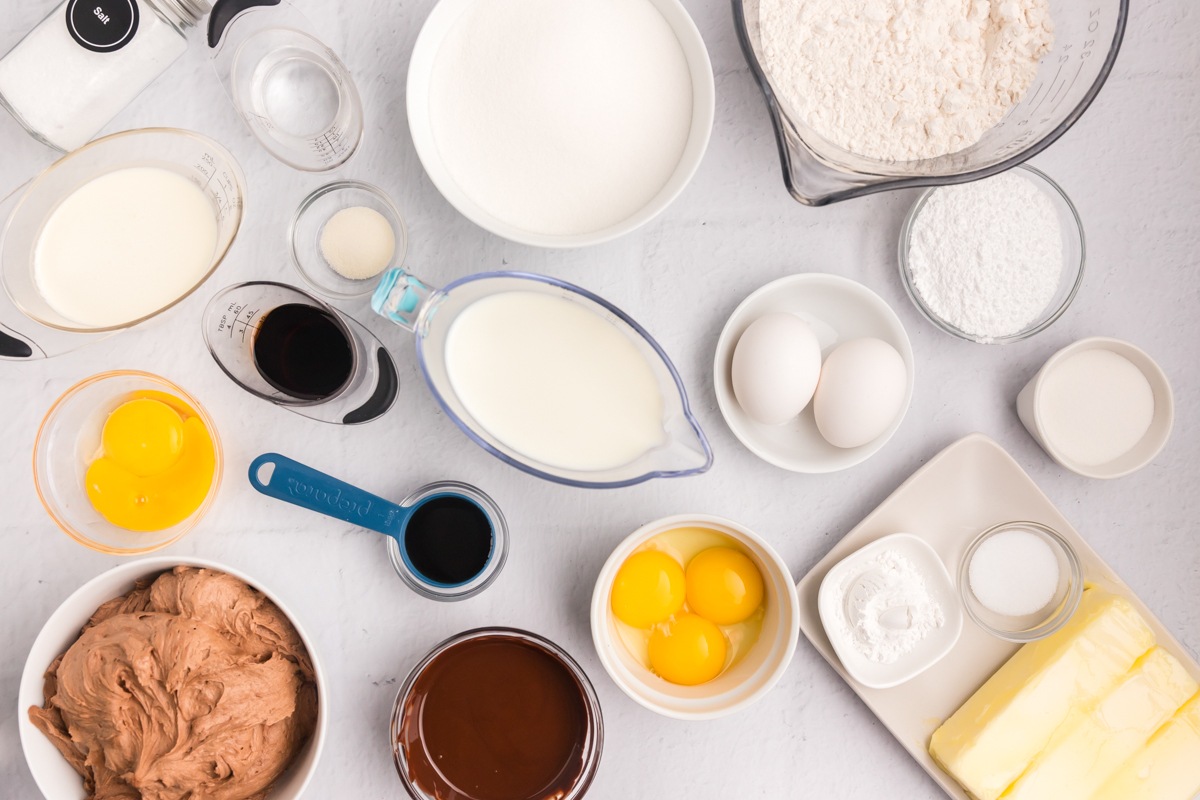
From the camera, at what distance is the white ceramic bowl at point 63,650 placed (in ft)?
2.85

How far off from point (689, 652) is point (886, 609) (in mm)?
300

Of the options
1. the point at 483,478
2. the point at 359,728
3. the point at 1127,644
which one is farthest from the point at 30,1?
the point at 1127,644

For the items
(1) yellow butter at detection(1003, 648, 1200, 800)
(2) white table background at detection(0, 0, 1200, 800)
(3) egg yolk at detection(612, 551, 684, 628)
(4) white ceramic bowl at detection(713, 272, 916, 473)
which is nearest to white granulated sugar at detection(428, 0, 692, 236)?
(2) white table background at detection(0, 0, 1200, 800)

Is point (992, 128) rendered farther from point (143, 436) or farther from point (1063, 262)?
point (143, 436)

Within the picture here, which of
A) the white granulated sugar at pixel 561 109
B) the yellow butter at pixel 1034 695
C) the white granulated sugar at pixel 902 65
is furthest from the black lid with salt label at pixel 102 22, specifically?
the yellow butter at pixel 1034 695

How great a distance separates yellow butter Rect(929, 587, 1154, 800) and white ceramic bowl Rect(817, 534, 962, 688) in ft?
0.34

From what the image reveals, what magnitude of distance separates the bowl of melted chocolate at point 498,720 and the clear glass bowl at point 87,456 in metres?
0.44

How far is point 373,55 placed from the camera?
3.57 feet

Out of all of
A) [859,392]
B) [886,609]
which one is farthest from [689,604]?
[859,392]

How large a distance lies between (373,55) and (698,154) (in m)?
0.53

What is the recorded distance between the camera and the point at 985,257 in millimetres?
1071

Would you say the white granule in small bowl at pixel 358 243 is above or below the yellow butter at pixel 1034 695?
above

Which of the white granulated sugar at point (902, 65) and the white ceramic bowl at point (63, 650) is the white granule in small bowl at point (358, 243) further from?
the white granulated sugar at point (902, 65)

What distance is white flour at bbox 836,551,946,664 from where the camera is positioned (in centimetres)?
104
